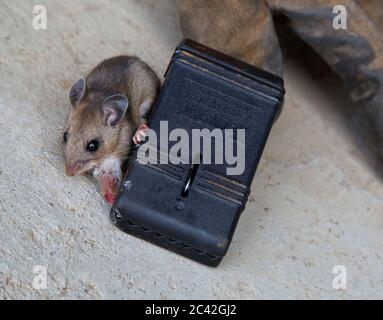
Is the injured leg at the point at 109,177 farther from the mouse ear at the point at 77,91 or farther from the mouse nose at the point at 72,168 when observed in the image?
the mouse ear at the point at 77,91

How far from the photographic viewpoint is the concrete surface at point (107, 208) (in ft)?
10.2

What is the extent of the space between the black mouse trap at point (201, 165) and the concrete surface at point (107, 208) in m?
0.18

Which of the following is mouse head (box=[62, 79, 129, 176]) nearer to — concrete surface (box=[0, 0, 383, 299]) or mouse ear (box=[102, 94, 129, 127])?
mouse ear (box=[102, 94, 129, 127])

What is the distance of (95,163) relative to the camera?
11.9ft

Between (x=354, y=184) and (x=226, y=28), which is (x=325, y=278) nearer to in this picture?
(x=354, y=184)

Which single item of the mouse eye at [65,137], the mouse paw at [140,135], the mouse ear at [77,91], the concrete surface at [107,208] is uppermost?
the mouse ear at [77,91]

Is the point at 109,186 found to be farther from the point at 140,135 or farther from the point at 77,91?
the point at 77,91

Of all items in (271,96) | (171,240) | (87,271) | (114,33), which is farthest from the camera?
(114,33)

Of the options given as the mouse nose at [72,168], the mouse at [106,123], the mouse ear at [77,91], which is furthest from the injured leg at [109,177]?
the mouse ear at [77,91]

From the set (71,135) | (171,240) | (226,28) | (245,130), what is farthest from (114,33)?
(171,240)

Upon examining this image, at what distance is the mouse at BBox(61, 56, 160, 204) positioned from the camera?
3.52m

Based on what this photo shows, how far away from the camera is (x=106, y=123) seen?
3.67 metres

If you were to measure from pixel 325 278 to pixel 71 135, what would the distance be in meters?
1.63

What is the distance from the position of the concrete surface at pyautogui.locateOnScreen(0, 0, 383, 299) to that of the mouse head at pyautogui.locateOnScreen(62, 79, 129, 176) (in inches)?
4.7
